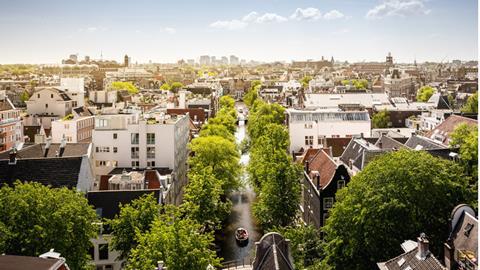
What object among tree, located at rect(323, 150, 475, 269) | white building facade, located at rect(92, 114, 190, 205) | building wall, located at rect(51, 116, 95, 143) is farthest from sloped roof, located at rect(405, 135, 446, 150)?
building wall, located at rect(51, 116, 95, 143)

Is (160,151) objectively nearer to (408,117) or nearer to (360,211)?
(360,211)

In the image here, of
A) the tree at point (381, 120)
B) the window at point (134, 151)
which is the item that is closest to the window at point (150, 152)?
the window at point (134, 151)

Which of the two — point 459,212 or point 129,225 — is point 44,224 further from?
point 459,212

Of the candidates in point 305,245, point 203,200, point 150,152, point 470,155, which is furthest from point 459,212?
point 150,152

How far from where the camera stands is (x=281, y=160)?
3212cm

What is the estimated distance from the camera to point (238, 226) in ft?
122

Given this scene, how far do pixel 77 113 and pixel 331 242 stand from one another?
43.5 m

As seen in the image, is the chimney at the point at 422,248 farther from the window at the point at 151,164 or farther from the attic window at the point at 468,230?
the window at the point at 151,164

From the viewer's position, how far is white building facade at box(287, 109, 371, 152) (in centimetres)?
4819

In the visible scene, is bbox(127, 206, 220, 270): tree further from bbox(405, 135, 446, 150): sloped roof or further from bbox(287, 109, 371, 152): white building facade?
bbox(287, 109, 371, 152): white building facade

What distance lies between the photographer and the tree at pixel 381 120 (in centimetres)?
6259

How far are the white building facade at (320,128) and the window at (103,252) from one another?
2517 centimetres

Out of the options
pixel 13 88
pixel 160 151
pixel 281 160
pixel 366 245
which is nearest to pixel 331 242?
pixel 366 245

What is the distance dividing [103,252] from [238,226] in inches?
501
